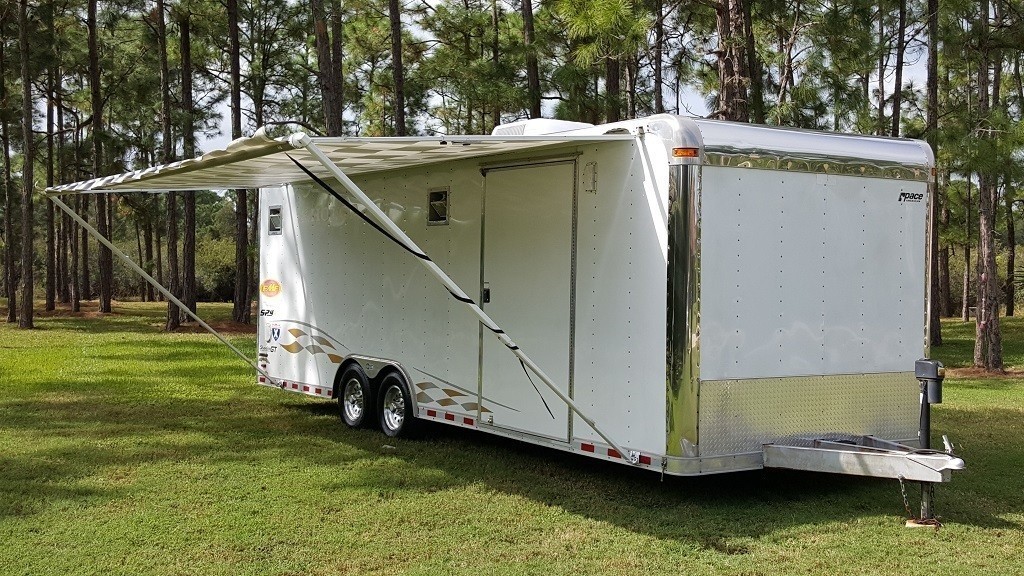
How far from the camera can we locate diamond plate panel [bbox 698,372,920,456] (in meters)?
6.46

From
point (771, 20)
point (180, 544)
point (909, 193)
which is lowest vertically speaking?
point (180, 544)

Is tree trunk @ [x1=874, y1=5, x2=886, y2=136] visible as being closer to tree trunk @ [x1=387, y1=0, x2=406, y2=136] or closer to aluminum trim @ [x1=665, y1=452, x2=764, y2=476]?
tree trunk @ [x1=387, y1=0, x2=406, y2=136]

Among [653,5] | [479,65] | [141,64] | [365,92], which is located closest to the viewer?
[653,5]

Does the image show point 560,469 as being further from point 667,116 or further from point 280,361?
point 280,361

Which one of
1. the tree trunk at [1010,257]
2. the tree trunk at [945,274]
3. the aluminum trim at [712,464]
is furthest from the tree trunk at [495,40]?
the tree trunk at [1010,257]

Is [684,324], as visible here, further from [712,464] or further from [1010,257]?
[1010,257]

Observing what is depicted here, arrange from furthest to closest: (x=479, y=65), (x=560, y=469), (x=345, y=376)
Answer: (x=479, y=65) → (x=345, y=376) → (x=560, y=469)

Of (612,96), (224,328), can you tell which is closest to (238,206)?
(224,328)

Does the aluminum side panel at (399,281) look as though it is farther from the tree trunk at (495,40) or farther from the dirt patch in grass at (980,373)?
the dirt patch in grass at (980,373)

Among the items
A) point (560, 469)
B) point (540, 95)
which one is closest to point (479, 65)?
point (540, 95)

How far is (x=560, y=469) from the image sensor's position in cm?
800

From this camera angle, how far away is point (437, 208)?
28.7ft

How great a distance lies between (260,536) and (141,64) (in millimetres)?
26262

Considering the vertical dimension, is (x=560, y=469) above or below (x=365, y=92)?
below
